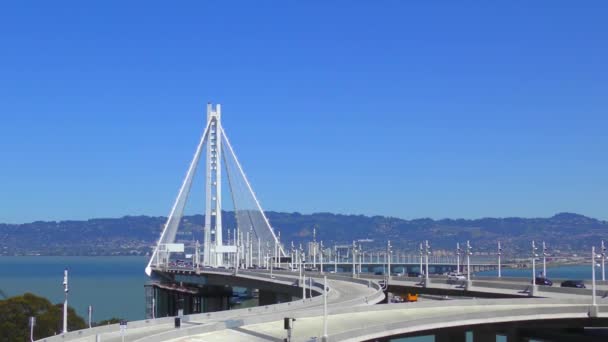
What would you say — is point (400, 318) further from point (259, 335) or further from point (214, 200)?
point (214, 200)

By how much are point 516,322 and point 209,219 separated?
7367 cm

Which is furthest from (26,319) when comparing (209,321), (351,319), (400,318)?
(400,318)

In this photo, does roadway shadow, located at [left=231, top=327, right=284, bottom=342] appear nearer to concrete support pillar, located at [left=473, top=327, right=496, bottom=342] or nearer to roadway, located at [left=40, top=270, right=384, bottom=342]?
roadway, located at [left=40, top=270, right=384, bottom=342]

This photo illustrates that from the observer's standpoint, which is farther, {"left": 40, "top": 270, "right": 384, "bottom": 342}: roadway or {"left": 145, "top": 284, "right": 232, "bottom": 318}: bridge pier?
{"left": 145, "top": 284, "right": 232, "bottom": 318}: bridge pier

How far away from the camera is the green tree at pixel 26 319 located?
59.0 metres

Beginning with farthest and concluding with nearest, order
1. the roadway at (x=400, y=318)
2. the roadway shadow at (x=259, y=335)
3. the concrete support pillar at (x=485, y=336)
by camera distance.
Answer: the concrete support pillar at (x=485, y=336), the roadway at (x=400, y=318), the roadway shadow at (x=259, y=335)

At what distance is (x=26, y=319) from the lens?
199ft

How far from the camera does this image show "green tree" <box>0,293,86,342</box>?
59013 mm

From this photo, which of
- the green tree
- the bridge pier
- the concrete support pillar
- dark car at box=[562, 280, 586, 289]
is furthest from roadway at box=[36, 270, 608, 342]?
the bridge pier

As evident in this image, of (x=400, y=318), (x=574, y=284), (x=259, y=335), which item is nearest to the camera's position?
(x=259, y=335)

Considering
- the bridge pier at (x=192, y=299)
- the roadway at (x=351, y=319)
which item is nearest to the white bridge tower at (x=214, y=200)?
the bridge pier at (x=192, y=299)

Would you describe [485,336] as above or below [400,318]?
below

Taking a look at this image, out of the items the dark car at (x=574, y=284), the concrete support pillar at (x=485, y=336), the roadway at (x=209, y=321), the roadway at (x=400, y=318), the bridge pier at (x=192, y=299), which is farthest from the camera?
the bridge pier at (x=192, y=299)

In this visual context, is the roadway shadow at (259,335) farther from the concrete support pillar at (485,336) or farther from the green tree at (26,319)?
the green tree at (26,319)
